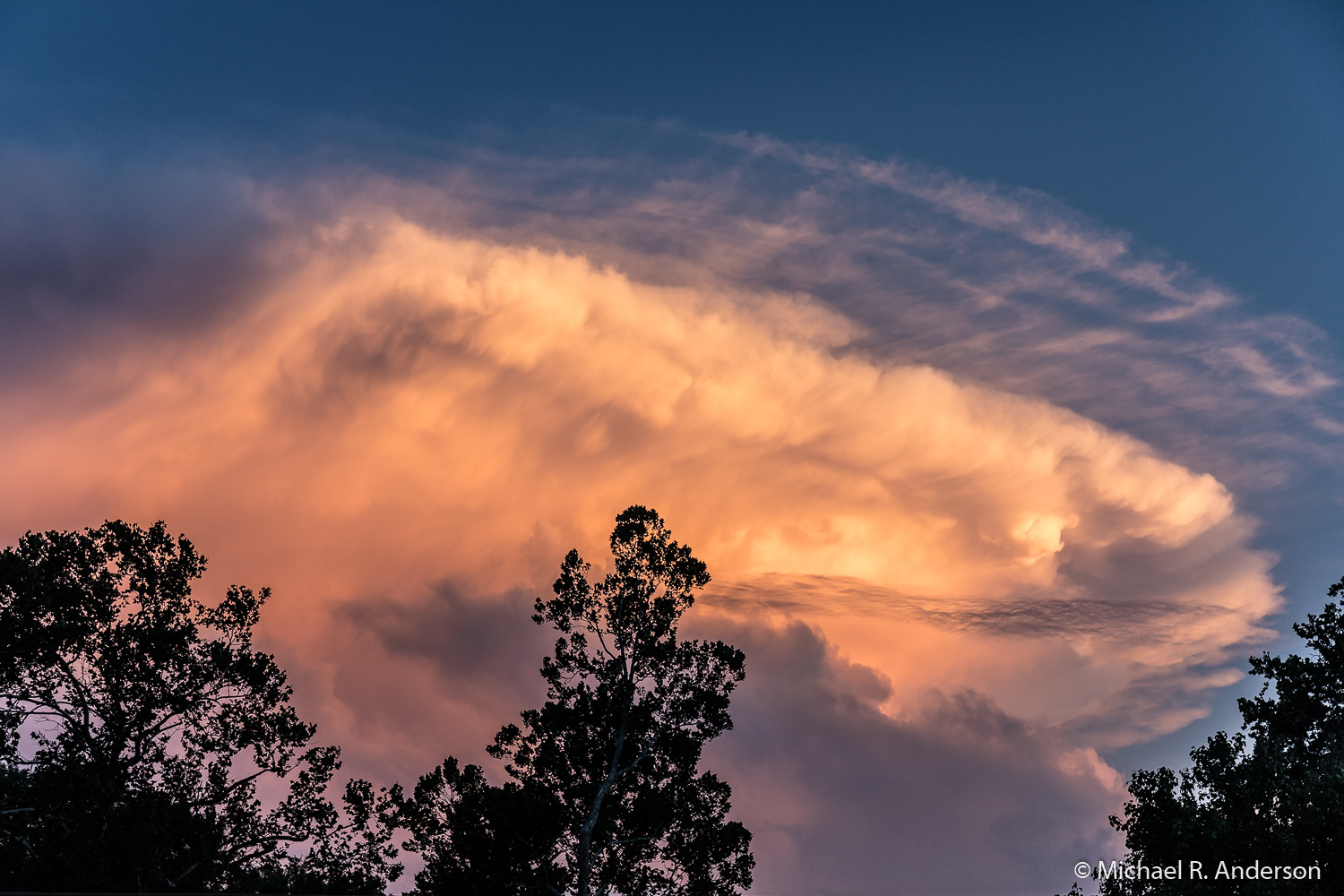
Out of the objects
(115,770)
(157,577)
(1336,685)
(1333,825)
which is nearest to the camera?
(1333,825)

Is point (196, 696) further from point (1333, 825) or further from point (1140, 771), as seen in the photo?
point (1333, 825)

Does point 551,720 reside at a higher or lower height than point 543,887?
higher

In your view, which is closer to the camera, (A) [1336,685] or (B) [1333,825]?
(B) [1333,825]

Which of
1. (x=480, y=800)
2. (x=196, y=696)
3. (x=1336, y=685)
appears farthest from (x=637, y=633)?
(x=1336, y=685)

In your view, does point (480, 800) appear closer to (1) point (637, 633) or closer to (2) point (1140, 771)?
(1) point (637, 633)

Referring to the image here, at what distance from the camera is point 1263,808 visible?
32219mm

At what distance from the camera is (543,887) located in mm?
37625

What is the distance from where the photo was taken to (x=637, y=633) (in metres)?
40.7

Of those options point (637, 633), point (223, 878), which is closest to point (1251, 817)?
point (637, 633)

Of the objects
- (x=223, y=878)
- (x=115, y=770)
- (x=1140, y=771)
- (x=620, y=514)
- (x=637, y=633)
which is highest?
(x=620, y=514)

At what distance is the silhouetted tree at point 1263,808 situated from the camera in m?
29.5

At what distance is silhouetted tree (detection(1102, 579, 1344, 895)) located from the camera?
29469mm

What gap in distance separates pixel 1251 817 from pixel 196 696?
40.4 m

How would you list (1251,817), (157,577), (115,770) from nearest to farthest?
(1251,817), (115,770), (157,577)
